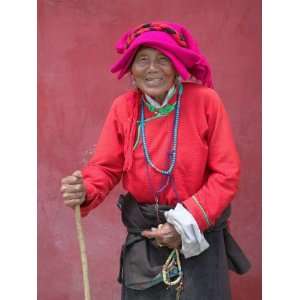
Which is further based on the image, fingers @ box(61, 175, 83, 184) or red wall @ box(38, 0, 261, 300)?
red wall @ box(38, 0, 261, 300)

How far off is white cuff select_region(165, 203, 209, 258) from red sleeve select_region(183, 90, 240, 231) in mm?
20

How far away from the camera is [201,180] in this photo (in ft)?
6.46

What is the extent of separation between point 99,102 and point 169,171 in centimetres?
98

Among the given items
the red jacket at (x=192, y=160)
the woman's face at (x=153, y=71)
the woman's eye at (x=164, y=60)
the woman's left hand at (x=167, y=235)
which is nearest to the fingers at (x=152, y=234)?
the woman's left hand at (x=167, y=235)

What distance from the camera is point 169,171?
1920 mm

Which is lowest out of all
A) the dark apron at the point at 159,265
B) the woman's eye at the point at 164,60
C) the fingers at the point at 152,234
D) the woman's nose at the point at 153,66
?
the dark apron at the point at 159,265

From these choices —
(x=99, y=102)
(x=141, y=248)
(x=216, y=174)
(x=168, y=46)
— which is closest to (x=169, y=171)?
(x=216, y=174)

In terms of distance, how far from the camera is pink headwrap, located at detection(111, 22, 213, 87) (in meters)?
1.87

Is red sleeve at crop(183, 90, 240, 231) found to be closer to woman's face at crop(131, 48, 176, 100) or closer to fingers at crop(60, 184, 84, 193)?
woman's face at crop(131, 48, 176, 100)

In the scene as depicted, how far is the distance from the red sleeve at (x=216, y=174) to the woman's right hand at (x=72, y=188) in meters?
0.36

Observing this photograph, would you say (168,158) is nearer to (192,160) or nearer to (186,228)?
(192,160)

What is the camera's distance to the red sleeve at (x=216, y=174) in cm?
186

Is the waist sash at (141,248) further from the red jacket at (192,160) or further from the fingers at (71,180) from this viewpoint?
the fingers at (71,180)

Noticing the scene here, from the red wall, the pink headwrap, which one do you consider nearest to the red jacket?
the pink headwrap
